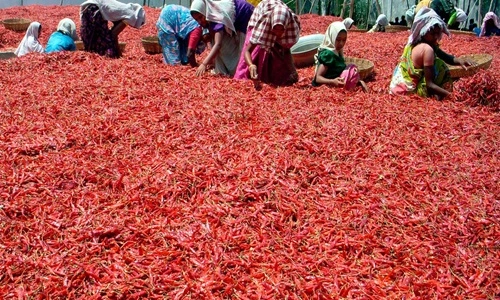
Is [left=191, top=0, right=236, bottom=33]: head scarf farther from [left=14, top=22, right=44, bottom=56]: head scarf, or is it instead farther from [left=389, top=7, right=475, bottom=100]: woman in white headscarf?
[left=14, top=22, right=44, bottom=56]: head scarf

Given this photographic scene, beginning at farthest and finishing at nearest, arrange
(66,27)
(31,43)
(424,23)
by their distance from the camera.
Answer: (31,43), (66,27), (424,23)

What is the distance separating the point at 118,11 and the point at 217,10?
6.17 feet

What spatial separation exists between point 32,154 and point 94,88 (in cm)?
140

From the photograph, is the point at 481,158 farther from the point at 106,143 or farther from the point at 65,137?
the point at 65,137

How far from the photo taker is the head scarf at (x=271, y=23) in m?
4.54

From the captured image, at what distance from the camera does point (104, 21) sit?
20.9 feet

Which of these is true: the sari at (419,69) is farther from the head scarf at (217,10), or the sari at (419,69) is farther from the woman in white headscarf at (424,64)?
the head scarf at (217,10)

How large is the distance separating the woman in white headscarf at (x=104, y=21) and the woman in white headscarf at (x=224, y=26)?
4.95 feet

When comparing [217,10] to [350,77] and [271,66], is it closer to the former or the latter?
[271,66]

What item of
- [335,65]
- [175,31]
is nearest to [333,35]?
[335,65]

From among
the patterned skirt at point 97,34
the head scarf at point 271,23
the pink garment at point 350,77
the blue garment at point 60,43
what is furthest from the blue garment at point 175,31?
the pink garment at point 350,77

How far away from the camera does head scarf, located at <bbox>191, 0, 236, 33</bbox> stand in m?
5.11

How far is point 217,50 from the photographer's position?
17.1ft

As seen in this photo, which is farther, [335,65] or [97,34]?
[97,34]
